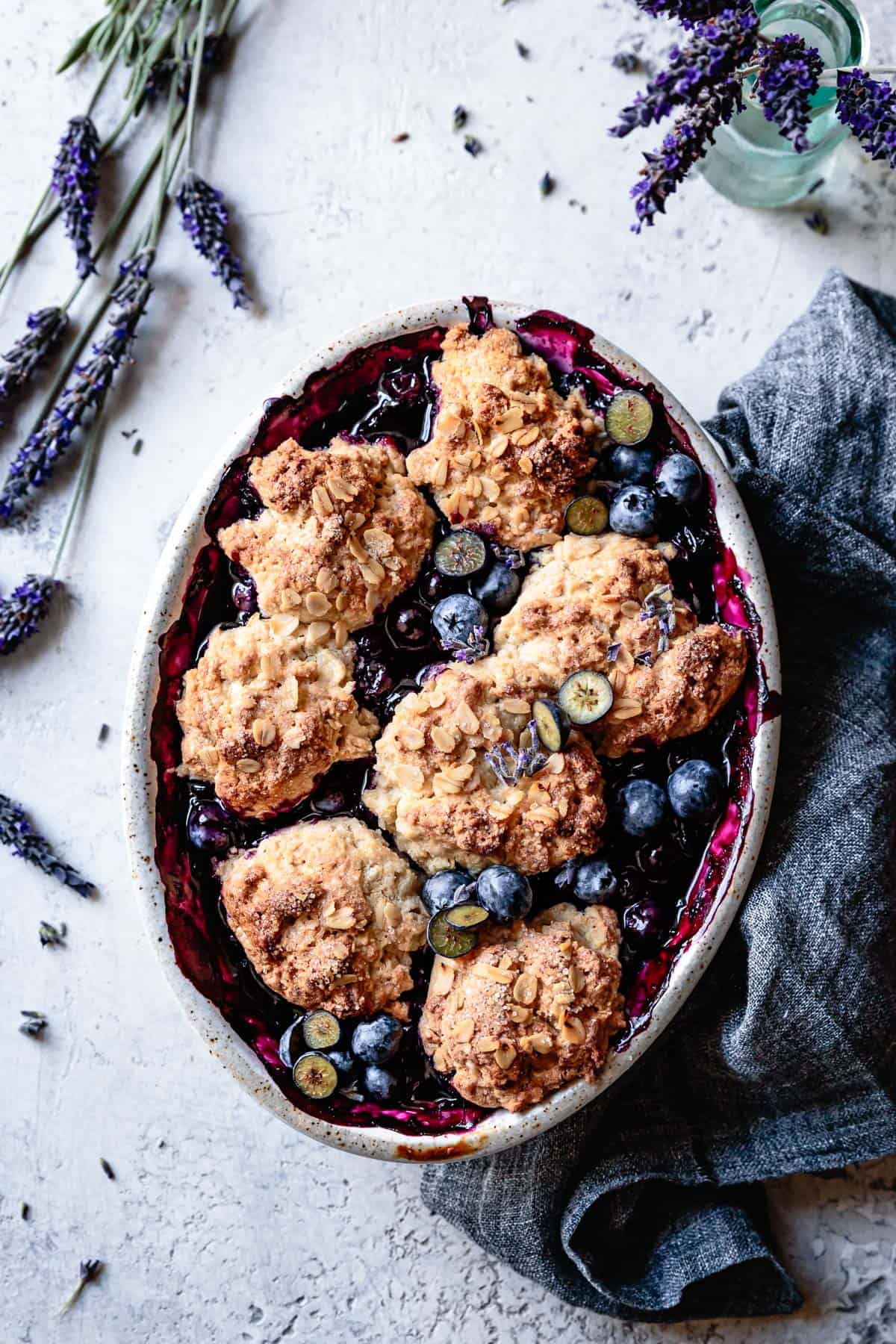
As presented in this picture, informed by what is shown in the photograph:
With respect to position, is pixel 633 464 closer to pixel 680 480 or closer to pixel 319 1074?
pixel 680 480

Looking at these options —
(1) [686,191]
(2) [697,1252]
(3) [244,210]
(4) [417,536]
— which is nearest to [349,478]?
(4) [417,536]

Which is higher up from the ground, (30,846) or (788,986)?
(788,986)

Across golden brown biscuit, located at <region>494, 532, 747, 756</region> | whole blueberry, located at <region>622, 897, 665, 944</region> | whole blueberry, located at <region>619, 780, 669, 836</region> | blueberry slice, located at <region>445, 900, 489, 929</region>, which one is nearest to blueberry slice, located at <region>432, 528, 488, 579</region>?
golden brown biscuit, located at <region>494, 532, 747, 756</region>

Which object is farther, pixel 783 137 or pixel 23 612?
pixel 23 612

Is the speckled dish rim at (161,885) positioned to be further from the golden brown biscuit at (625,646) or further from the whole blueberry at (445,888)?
the whole blueberry at (445,888)

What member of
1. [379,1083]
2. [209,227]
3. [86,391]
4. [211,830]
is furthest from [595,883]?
[209,227]

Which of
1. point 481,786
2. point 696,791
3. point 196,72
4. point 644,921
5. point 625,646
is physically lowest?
point 644,921

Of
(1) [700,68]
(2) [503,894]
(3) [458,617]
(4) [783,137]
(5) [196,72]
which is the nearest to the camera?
(1) [700,68]

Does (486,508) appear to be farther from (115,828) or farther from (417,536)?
(115,828)
